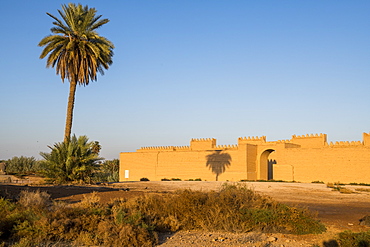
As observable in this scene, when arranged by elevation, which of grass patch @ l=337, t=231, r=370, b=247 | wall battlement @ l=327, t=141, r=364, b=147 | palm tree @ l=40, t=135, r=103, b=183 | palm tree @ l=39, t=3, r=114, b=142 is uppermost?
palm tree @ l=39, t=3, r=114, b=142

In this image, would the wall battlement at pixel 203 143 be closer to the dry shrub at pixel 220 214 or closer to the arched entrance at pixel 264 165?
the arched entrance at pixel 264 165

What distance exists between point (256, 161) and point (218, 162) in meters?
4.22

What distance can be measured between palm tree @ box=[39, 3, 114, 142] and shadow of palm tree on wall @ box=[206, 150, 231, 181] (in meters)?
19.8

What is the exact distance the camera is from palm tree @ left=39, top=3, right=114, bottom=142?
27.0 m

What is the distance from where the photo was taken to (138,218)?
966 centimetres

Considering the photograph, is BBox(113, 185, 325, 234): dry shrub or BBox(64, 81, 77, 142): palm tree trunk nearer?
BBox(113, 185, 325, 234): dry shrub

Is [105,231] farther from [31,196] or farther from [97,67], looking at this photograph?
[97,67]

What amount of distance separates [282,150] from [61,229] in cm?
3536

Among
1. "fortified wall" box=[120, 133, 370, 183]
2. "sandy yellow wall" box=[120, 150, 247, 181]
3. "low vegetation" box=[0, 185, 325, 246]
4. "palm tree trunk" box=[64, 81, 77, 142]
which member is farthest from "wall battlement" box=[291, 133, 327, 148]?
"low vegetation" box=[0, 185, 325, 246]

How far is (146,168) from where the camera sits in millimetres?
48969

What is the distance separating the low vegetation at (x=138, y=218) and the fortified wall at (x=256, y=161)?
2904 centimetres

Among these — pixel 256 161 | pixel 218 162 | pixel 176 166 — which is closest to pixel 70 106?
pixel 218 162

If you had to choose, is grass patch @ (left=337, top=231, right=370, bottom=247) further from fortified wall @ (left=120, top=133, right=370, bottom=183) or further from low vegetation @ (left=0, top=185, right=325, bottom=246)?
fortified wall @ (left=120, top=133, right=370, bottom=183)

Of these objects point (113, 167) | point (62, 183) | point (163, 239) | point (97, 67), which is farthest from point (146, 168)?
point (163, 239)
